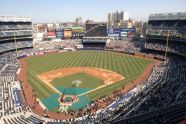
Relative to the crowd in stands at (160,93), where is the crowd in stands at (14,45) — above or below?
above

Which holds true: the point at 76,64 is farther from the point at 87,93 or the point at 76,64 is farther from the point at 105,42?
the point at 105,42

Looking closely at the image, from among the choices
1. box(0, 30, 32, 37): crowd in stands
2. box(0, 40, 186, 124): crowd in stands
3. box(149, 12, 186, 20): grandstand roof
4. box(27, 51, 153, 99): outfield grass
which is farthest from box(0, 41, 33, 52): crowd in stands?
box(149, 12, 186, 20): grandstand roof

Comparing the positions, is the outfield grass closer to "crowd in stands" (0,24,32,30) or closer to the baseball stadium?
the baseball stadium

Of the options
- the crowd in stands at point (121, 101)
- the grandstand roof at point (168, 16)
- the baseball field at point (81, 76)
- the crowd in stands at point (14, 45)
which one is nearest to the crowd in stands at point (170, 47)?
the baseball field at point (81, 76)

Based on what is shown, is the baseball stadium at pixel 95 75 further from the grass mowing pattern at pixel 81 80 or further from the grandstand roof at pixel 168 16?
the grass mowing pattern at pixel 81 80

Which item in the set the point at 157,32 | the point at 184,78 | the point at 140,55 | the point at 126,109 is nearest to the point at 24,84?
the point at 126,109

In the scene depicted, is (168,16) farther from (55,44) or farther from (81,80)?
(55,44)

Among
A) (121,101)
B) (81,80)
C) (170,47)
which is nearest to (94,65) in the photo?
(81,80)

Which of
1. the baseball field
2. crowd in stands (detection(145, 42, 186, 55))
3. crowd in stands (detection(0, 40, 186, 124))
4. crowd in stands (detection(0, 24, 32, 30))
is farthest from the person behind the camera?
crowd in stands (detection(0, 24, 32, 30))
